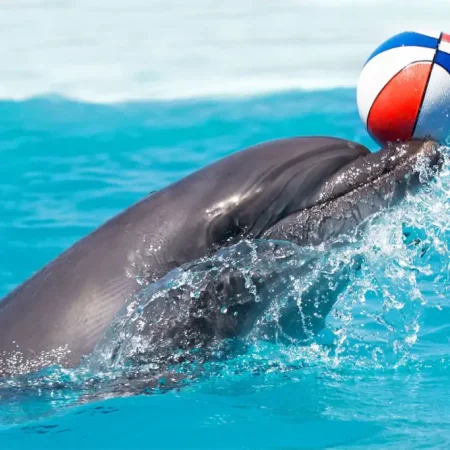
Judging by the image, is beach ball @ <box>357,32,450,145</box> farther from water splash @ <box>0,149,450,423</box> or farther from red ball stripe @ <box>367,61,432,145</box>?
water splash @ <box>0,149,450,423</box>

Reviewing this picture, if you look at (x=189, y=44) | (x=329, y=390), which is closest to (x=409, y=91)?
(x=329, y=390)

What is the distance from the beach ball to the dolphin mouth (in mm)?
194

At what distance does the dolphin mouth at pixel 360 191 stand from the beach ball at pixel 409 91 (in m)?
0.19

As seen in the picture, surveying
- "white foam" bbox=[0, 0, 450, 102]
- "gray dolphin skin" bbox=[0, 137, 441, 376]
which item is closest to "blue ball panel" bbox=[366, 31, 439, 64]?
"gray dolphin skin" bbox=[0, 137, 441, 376]

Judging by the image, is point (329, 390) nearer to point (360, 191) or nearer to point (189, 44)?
point (360, 191)

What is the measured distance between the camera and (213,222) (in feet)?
16.4

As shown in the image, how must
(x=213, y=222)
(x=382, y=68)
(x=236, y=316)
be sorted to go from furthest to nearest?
1. (x=382, y=68)
2. (x=236, y=316)
3. (x=213, y=222)

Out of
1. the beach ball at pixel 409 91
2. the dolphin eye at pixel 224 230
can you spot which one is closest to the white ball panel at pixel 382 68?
the beach ball at pixel 409 91

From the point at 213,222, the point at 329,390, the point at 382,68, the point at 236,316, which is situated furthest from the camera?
the point at 329,390

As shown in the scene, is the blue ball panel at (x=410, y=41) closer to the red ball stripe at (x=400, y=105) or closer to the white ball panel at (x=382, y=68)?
the white ball panel at (x=382, y=68)

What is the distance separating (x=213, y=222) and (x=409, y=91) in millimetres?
1304

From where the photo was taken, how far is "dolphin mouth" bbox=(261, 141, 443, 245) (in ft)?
16.5

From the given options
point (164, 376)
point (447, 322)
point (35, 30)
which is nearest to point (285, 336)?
point (164, 376)

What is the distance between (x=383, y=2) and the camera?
16.5m
